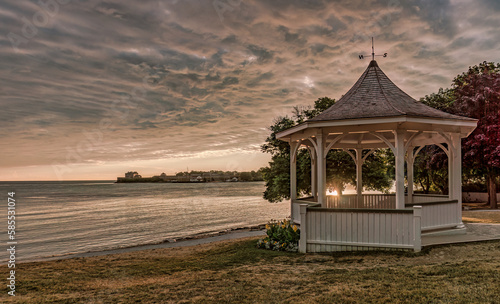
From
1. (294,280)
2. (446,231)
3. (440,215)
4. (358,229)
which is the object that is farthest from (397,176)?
(294,280)

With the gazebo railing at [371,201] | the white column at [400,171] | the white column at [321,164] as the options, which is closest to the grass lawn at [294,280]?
the white column at [400,171]

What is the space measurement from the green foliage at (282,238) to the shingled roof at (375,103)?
3.76m

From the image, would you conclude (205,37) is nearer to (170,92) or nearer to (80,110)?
(170,92)

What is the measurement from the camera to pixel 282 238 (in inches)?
438

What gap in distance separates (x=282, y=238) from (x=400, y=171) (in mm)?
4292

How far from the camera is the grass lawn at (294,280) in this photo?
591 cm

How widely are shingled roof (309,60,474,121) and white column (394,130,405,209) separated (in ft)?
2.71

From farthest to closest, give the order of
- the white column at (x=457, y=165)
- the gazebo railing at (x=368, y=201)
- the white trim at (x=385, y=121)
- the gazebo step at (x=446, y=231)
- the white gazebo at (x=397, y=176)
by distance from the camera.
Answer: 1. the gazebo railing at (x=368, y=201)
2. the white column at (x=457, y=165)
3. the gazebo step at (x=446, y=231)
4. the white trim at (x=385, y=121)
5. the white gazebo at (x=397, y=176)

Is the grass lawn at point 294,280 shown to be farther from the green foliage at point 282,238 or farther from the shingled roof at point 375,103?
the shingled roof at point 375,103

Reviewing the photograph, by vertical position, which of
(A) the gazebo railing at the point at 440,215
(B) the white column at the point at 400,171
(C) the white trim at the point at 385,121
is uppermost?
(C) the white trim at the point at 385,121

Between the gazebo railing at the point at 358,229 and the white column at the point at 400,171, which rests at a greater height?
the white column at the point at 400,171

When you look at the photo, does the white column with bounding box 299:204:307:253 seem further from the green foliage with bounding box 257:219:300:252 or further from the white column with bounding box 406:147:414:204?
the white column with bounding box 406:147:414:204

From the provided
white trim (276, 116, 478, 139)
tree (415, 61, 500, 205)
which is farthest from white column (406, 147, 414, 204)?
tree (415, 61, 500, 205)

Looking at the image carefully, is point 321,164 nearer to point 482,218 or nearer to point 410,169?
point 410,169
